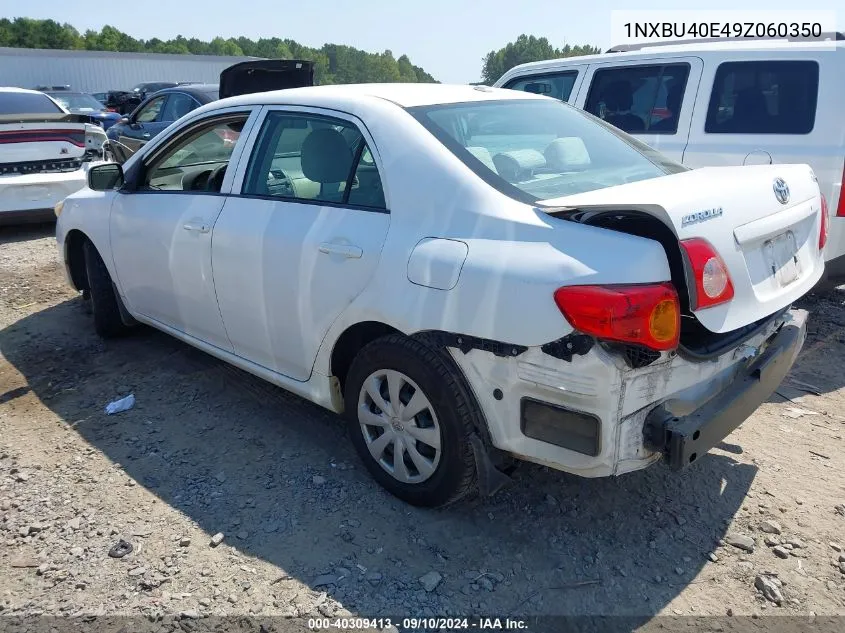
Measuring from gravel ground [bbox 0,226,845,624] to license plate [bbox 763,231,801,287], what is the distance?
1.00 meters

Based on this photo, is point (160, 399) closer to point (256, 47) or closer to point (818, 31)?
point (818, 31)

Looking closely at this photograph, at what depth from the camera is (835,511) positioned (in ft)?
9.73

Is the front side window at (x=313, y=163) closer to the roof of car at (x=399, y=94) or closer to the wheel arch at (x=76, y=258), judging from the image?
the roof of car at (x=399, y=94)

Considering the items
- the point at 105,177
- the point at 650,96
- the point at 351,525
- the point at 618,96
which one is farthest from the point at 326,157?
the point at 618,96

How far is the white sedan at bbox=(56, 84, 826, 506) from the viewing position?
2.30m

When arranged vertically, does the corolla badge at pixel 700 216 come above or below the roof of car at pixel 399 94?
below

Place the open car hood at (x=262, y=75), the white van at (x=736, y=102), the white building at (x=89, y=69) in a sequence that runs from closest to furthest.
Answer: the white van at (x=736, y=102), the open car hood at (x=262, y=75), the white building at (x=89, y=69)

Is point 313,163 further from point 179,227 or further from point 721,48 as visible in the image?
point 721,48

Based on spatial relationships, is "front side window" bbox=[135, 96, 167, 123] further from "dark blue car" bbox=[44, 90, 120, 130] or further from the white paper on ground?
the white paper on ground

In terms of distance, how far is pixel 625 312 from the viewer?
220cm

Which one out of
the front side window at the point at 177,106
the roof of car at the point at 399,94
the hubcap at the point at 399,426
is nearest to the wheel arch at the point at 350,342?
the hubcap at the point at 399,426

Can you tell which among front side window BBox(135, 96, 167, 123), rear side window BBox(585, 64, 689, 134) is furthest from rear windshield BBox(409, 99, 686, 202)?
front side window BBox(135, 96, 167, 123)

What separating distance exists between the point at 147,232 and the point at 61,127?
5.13 meters

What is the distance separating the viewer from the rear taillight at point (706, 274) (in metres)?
2.27
